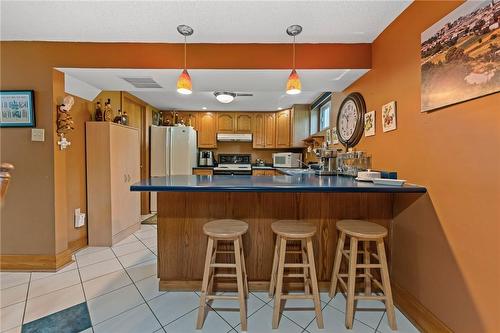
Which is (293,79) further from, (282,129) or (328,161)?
(282,129)

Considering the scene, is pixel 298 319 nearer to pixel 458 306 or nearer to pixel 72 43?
pixel 458 306

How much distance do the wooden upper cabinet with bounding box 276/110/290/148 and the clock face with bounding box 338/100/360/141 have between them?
2100 mm

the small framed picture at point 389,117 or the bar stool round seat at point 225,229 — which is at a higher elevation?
the small framed picture at point 389,117

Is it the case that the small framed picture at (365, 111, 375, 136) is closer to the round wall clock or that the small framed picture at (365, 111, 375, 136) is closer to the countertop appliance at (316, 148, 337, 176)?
the round wall clock

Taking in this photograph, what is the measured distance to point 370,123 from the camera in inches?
81.4

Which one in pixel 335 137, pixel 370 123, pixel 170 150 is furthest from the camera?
pixel 170 150

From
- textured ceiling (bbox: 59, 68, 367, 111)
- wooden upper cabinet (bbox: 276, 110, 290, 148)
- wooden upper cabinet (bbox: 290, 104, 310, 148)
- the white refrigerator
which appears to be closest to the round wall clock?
textured ceiling (bbox: 59, 68, 367, 111)

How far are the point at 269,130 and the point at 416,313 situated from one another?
3.93 m

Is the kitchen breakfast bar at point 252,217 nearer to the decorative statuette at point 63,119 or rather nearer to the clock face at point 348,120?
the clock face at point 348,120

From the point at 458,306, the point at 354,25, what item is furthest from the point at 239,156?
the point at 458,306

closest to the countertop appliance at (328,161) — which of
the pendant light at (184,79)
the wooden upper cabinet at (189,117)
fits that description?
the pendant light at (184,79)

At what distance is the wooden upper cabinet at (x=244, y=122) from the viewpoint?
16.0ft

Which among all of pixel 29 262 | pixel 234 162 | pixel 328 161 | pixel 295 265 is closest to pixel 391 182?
pixel 295 265

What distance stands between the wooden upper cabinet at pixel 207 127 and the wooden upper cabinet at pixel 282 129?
144 centimetres
